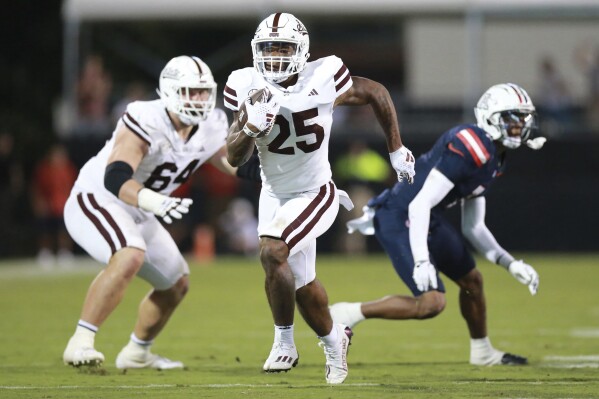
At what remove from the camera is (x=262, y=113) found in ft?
16.7

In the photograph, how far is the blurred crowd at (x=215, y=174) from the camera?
1558 centimetres

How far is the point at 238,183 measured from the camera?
15891 millimetres

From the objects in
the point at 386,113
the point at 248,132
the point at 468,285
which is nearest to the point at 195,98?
the point at 386,113

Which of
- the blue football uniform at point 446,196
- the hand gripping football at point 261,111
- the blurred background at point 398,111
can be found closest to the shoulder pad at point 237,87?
the hand gripping football at point 261,111

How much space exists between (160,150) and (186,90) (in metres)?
0.34

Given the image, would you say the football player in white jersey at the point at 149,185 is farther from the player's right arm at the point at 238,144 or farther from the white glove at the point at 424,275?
the white glove at the point at 424,275

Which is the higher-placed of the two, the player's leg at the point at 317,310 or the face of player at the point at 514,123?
the face of player at the point at 514,123

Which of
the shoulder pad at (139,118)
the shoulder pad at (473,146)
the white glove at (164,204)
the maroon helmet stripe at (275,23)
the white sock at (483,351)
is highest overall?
the maroon helmet stripe at (275,23)

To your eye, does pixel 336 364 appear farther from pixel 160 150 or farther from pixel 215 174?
pixel 215 174

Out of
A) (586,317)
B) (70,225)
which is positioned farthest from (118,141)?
(586,317)

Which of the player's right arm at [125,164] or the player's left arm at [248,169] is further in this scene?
the player's left arm at [248,169]

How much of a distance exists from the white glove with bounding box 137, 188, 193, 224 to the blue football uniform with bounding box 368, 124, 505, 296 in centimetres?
134

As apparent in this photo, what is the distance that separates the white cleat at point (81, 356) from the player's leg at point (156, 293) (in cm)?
67

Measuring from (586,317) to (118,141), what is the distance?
4176mm
